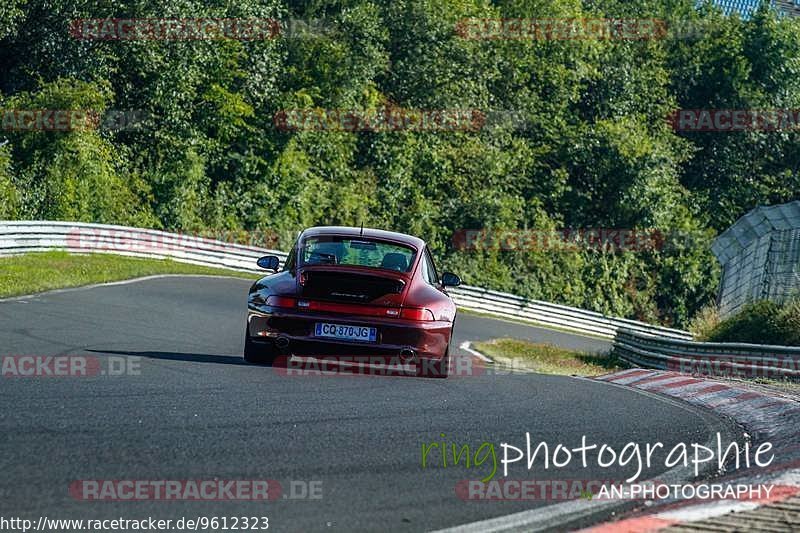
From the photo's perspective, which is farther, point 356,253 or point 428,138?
point 428,138

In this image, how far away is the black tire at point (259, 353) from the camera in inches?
466

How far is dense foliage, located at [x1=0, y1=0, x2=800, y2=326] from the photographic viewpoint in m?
40.8

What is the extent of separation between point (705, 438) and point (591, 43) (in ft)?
176

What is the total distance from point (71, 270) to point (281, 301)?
14.1m

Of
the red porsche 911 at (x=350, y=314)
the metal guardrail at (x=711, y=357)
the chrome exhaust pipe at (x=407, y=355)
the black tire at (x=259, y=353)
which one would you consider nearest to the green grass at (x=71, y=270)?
the black tire at (x=259, y=353)

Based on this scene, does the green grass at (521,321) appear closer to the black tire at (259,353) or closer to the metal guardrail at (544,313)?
the metal guardrail at (544,313)

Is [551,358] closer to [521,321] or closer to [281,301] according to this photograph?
[281,301]

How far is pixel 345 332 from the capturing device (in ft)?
37.5

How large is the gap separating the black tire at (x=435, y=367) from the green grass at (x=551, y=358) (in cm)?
774

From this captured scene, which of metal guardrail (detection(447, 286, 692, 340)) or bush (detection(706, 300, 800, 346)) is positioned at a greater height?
bush (detection(706, 300, 800, 346))

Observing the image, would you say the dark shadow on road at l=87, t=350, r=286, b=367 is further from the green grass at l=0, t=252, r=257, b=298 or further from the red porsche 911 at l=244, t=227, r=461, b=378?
the green grass at l=0, t=252, r=257, b=298

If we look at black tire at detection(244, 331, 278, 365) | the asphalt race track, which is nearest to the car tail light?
the asphalt race track

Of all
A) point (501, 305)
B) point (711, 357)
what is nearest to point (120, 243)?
point (501, 305)

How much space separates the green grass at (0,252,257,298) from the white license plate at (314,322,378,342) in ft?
25.9
